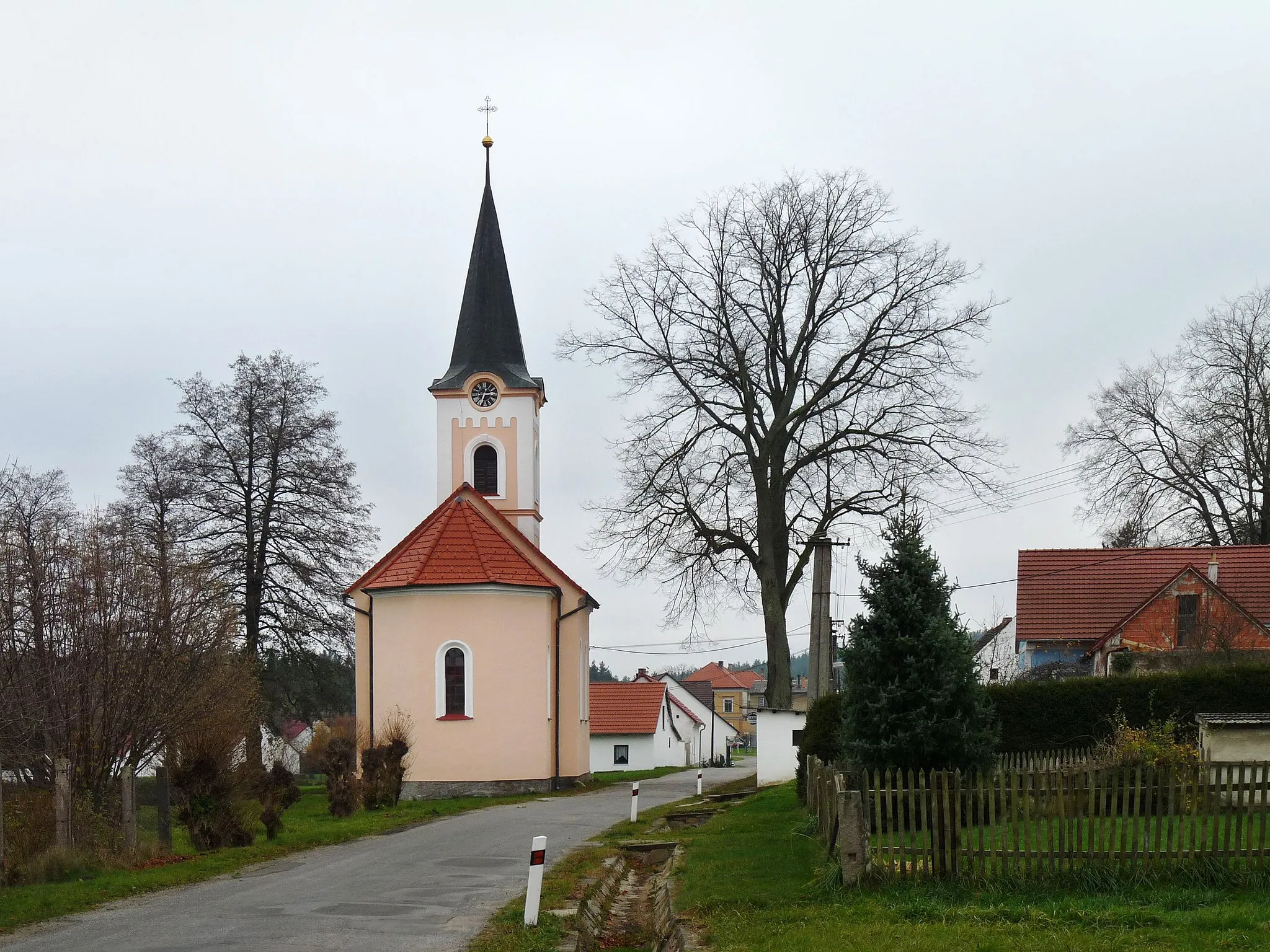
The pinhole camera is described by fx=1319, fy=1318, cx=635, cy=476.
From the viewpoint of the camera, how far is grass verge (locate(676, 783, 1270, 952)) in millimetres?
8859

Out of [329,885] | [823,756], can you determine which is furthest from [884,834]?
[823,756]

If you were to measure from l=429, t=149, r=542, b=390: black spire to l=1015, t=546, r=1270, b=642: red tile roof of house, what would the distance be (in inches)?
541

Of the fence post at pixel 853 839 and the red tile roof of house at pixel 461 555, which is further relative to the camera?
the red tile roof of house at pixel 461 555

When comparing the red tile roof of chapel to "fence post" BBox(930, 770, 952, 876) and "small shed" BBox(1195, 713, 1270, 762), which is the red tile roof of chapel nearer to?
"small shed" BBox(1195, 713, 1270, 762)

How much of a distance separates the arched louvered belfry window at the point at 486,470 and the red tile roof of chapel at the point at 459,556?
2.04 meters

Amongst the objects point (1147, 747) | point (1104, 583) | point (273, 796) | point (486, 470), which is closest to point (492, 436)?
point (486, 470)

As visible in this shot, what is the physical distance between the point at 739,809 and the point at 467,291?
18893 millimetres

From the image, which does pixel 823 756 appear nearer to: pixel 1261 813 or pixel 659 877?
pixel 659 877

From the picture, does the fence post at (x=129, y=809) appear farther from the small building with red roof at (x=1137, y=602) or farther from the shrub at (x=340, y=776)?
the small building with red roof at (x=1137, y=602)

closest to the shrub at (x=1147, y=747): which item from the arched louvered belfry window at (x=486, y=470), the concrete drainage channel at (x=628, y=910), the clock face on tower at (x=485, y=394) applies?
the concrete drainage channel at (x=628, y=910)

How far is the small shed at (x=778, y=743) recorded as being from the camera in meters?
30.3

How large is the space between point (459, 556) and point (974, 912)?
69.3 feet

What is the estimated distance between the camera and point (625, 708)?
2231 inches

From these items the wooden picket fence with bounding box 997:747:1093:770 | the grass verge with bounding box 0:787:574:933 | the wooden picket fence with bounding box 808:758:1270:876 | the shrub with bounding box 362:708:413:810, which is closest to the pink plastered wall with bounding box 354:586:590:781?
the grass verge with bounding box 0:787:574:933
